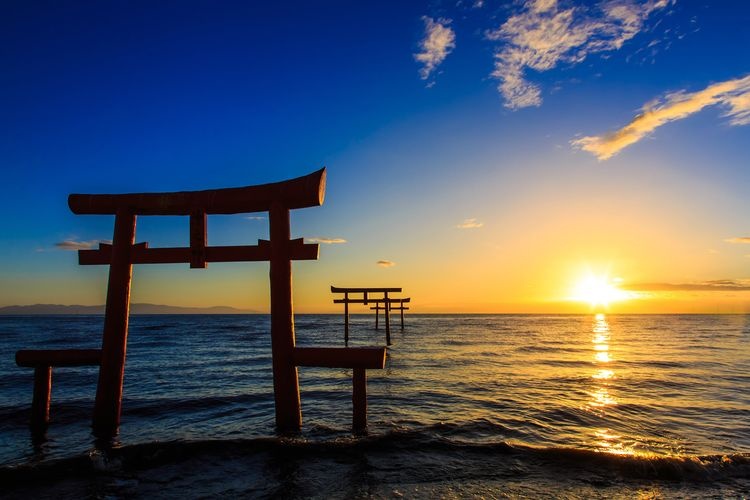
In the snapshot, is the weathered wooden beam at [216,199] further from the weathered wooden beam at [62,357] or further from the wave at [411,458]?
the wave at [411,458]

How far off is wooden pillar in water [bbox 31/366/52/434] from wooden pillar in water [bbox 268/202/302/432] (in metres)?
4.26

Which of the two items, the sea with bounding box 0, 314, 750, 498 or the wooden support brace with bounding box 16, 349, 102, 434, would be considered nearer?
the sea with bounding box 0, 314, 750, 498

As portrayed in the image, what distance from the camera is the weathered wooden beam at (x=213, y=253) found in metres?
5.88

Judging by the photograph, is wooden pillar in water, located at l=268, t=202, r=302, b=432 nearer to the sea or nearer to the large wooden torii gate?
the large wooden torii gate

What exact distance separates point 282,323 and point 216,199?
2.15m

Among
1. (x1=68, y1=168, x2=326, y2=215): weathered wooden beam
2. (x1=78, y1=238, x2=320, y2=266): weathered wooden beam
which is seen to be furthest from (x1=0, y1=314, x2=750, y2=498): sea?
(x1=68, y1=168, x2=326, y2=215): weathered wooden beam

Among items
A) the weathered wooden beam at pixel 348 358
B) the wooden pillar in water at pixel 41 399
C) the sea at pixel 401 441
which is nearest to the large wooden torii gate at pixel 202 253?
the weathered wooden beam at pixel 348 358

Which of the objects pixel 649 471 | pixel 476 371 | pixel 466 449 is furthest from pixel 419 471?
pixel 476 371

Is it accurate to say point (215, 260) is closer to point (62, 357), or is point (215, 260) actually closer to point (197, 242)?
point (197, 242)

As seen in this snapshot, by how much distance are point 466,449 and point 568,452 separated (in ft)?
4.68

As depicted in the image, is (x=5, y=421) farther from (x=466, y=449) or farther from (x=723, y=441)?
(x=723, y=441)

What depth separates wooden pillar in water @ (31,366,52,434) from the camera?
686 centimetres

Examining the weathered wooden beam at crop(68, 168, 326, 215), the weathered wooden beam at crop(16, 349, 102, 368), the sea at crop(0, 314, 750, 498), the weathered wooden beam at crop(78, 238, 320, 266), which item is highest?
the weathered wooden beam at crop(68, 168, 326, 215)

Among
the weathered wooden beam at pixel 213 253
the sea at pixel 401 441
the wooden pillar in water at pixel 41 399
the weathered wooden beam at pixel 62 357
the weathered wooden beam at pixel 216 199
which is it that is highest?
the weathered wooden beam at pixel 216 199
